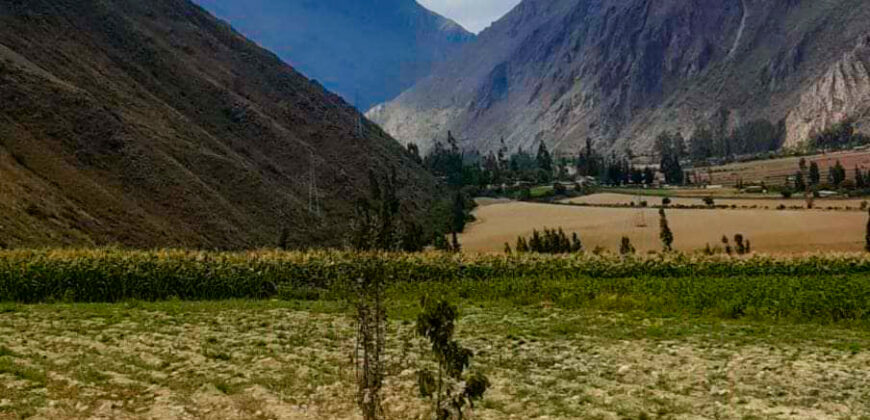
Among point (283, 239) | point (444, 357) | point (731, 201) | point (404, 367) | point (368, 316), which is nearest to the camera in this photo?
point (444, 357)

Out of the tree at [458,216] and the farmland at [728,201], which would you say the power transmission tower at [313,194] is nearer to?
the tree at [458,216]

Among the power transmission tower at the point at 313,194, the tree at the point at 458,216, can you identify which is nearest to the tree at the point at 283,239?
the power transmission tower at the point at 313,194

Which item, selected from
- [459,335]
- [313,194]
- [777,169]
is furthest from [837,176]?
[459,335]

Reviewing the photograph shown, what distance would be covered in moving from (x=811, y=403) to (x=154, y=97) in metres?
74.8

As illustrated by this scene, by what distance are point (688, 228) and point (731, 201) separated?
3829 centimetres

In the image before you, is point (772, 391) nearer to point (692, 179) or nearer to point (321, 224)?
point (321, 224)

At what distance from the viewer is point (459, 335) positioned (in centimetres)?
2466

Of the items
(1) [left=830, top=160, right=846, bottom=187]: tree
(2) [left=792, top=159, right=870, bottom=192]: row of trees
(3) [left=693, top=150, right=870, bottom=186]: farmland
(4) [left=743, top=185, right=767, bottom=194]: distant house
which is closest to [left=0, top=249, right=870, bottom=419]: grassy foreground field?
(2) [left=792, top=159, right=870, bottom=192]: row of trees

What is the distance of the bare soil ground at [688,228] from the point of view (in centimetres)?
7962

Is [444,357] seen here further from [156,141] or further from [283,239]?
[156,141]

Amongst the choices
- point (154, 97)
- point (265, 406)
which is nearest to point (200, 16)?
point (154, 97)

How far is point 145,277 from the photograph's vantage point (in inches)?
1380

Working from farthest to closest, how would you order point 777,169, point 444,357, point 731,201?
point 777,169, point 731,201, point 444,357

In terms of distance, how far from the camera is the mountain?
51.7 meters
